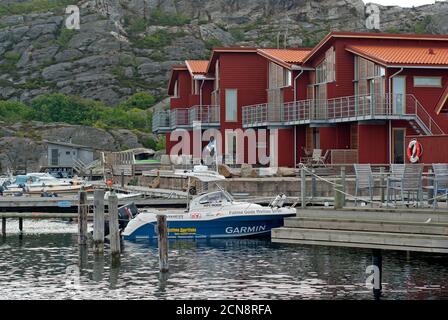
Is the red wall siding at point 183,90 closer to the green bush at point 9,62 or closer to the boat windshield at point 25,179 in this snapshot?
the boat windshield at point 25,179

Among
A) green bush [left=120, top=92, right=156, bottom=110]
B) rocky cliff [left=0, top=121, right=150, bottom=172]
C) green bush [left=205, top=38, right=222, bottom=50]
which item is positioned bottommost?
rocky cliff [left=0, top=121, right=150, bottom=172]

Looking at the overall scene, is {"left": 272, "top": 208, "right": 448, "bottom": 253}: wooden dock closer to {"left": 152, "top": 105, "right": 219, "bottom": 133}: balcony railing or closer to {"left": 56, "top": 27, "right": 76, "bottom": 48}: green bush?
{"left": 152, "top": 105, "right": 219, "bottom": 133}: balcony railing

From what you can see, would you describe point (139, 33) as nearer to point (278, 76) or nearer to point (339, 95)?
point (278, 76)

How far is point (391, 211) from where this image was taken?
27500 millimetres

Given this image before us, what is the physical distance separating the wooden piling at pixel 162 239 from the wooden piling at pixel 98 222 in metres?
6.51

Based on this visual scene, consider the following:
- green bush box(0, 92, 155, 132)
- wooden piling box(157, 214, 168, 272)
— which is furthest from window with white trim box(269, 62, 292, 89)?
green bush box(0, 92, 155, 132)

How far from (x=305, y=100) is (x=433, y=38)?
9.65 metres

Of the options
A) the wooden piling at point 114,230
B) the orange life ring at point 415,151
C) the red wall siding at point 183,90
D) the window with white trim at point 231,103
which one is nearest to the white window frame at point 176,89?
the red wall siding at point 183,90

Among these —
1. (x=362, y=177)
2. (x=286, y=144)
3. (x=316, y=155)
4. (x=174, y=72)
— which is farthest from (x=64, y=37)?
(x=362, y=177)

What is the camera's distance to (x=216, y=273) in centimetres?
3728

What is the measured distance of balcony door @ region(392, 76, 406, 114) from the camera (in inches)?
2440

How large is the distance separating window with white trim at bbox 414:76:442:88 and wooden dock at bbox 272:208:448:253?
117 ft

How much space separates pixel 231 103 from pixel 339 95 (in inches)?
642
